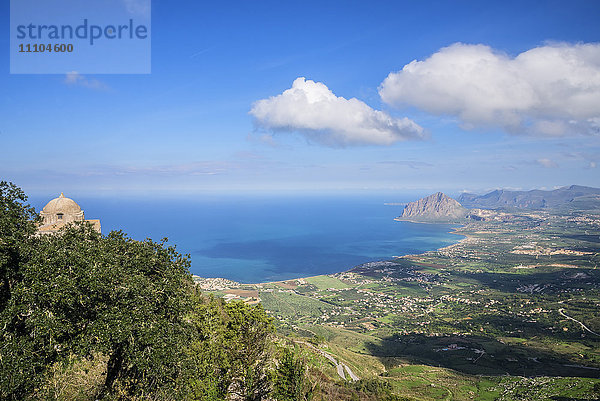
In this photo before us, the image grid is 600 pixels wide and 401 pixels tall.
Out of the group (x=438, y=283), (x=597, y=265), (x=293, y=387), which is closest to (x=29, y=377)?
(x=293, y=387)

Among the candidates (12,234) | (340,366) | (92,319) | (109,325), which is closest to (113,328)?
(109,325)

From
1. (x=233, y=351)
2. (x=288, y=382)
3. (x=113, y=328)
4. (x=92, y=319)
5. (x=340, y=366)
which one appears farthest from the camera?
(x=340, y=366)

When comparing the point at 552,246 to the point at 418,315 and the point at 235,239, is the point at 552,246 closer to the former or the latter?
the point at 418,315

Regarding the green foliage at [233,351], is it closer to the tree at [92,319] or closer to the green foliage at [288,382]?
the green foliage at [288,382]

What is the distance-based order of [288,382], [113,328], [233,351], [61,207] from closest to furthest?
[113,328], [233,351], [288,382], [61,207]

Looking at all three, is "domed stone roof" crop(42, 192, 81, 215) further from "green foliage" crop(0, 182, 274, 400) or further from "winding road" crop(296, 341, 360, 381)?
"winding road" crop(296, 341, 360, 381)

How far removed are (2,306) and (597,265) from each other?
161 meters

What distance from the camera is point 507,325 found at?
73.7 metres

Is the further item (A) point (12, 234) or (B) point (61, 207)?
(B) point (61, 207)

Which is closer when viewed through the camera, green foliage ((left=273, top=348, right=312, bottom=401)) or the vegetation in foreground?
the vegetation in foreground

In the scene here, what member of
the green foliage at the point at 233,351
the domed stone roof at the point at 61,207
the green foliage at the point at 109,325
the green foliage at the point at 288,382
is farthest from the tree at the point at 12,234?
the domed stone roof at the point at 61,207

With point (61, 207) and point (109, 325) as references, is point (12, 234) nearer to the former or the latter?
point (109, 325)

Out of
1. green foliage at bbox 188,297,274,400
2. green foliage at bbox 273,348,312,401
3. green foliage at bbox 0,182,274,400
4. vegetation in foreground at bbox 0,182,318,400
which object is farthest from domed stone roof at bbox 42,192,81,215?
green foliage at bbox 273,348,312,401

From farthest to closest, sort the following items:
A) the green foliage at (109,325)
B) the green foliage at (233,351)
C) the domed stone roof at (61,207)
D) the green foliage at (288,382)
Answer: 1. the domed stone roof at (61,207)
2. the green foliage at (288,382)
3. the green foliage at (233,351)
4. the green foliage at (109,325)
